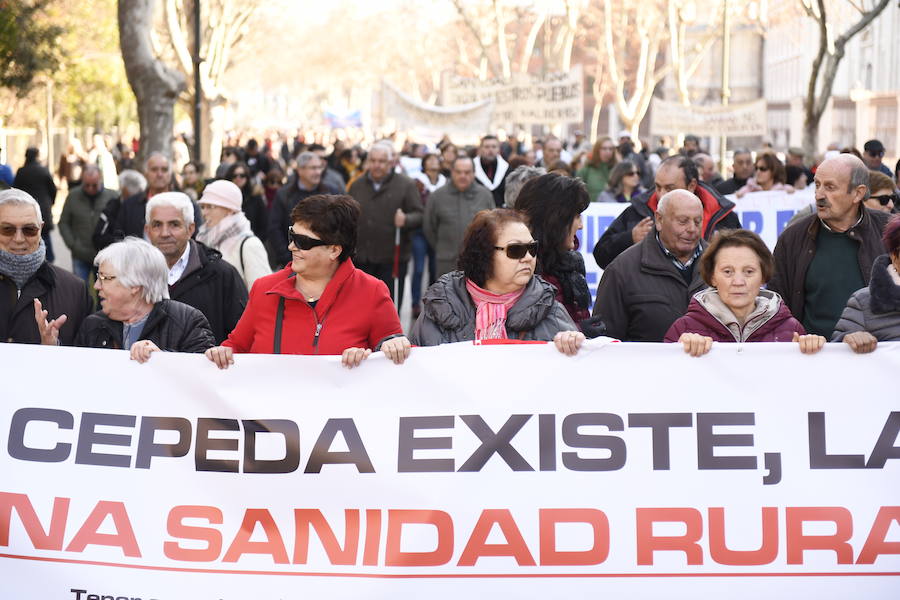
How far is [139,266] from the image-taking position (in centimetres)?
558

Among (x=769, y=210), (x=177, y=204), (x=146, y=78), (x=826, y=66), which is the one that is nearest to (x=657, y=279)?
(x=177, y=204)

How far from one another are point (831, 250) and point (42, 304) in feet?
11.5

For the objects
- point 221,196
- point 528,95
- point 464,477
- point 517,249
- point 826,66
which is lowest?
point 464,477

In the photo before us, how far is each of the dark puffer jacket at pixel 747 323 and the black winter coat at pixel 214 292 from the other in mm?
2388

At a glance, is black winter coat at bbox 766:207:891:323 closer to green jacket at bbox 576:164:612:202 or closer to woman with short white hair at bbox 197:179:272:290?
woman with short white hair at bbox 197:179:272:290

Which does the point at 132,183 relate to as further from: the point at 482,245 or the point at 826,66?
the point at 826,66

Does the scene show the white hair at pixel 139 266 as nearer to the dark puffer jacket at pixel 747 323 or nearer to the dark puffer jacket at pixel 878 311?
the dark puffer jacket at pixel 747 323

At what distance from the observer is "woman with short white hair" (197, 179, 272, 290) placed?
26.6 feet

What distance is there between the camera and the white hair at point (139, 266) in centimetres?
557

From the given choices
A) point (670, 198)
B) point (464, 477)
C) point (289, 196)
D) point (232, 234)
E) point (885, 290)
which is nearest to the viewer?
point (464, 477)

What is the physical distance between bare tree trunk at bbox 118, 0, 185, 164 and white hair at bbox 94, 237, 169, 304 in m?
13.2

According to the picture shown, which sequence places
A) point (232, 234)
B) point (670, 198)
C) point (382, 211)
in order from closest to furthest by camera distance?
point (670, 198) → point (232, 234) → point (382, 211)

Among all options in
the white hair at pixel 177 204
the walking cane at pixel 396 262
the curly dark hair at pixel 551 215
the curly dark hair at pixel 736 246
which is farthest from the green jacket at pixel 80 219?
the curly dark hair at pixel 736 246

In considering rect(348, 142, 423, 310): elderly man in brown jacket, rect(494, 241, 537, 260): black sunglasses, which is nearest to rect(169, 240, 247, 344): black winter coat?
rect(494, 241, 537, 260): black sunglasses
